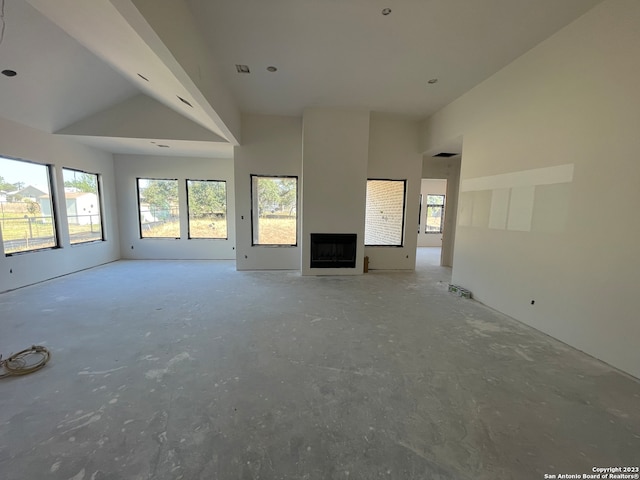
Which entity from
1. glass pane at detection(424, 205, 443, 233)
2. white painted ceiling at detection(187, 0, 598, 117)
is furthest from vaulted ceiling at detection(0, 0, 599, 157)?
glass pane at detection(424, 205, 443, 233)

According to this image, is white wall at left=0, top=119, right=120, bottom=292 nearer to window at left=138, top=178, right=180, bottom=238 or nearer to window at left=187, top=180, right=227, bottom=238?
window at left=138, top=178, right=180, bottom=238

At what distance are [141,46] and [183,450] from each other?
3.25m

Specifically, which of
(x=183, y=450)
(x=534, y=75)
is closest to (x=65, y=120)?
(x=183, y=450)

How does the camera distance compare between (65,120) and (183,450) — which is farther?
(65,120)

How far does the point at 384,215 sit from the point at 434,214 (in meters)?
4.74

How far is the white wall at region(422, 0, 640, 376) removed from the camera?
91.4 inches

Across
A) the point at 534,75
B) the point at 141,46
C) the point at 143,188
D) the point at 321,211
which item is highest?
the point at 534,75

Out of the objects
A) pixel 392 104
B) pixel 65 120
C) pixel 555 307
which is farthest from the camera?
pixel 392 104

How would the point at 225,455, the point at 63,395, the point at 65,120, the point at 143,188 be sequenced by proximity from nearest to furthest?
the point at 225,455
the point at 63,395
the point at 65,120
the point at 143,188

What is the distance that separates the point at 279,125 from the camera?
5773 mm

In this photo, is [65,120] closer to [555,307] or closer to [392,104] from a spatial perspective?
[392,104]

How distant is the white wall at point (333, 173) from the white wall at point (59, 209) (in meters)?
4.89

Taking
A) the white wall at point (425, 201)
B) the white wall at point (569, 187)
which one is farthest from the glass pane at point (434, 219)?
the white wall at point (569, 187)

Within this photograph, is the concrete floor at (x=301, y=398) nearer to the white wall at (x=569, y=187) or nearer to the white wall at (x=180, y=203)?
the white wall at (x=569, y=187)
